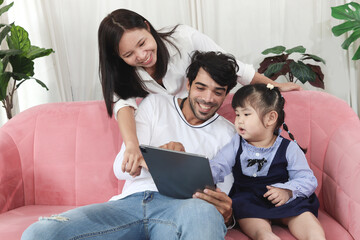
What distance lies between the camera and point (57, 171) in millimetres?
1854

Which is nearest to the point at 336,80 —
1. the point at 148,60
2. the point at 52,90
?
the point at 148,60

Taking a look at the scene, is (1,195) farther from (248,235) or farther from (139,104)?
(248,235)

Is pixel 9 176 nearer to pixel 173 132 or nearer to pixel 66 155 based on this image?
pixel 66 155

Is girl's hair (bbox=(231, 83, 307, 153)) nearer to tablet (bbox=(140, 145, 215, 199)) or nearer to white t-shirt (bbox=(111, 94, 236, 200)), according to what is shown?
white t-shirt (bbox=(111, 94, 236, 200))

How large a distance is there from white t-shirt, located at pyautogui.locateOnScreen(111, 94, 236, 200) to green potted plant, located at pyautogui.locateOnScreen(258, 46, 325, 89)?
1.17 metres

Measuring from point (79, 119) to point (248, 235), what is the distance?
0.97 m

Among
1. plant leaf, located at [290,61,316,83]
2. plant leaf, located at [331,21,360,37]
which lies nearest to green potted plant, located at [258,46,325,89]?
plant leaf, located at [290,61,316,83]

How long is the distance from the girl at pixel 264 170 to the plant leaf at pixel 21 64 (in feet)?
4.64

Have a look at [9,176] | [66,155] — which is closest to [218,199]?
[66,155]

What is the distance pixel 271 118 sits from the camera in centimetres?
147

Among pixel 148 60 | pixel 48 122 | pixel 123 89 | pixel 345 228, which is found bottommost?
pixel 345 228

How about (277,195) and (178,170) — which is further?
(277,195)

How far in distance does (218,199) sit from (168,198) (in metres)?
0.20

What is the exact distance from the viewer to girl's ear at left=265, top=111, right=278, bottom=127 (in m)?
1.46
